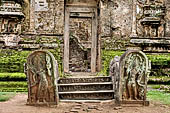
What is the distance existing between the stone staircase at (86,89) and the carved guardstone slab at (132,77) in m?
0.91

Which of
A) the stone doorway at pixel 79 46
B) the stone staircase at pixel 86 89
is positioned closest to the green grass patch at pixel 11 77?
the stone staircase at pixel 86 89

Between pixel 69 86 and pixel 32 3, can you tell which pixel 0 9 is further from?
pixel 69 86

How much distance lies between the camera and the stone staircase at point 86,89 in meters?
7.01

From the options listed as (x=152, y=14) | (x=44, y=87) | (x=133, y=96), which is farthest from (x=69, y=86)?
(x=152, y=14)

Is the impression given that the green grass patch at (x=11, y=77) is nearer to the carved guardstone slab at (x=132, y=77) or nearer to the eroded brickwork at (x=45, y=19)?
the eroded brickwork at (x=45, y=19)

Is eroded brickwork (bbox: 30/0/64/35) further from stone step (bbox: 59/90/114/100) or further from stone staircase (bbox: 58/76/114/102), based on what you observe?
stone step (bbox: 59/90/114/100)

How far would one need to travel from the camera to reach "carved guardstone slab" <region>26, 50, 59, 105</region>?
19.8ft

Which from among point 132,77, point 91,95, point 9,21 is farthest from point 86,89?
point 9,21

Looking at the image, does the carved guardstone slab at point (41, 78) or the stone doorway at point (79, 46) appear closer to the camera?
the carved guardstone slab at point (41, 78)

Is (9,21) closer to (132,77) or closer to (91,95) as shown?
(91,95)

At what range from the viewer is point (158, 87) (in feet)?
29.8

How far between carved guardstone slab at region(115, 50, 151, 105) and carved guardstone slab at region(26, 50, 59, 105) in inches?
61.6

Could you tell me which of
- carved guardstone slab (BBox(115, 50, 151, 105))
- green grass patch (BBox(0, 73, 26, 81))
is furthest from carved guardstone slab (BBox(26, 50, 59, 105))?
green grass patch (BBox(0, 73, 26, 81))

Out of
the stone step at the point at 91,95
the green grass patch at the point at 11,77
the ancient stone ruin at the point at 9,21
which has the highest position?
the ancient stone ruin at the point at 9,21
